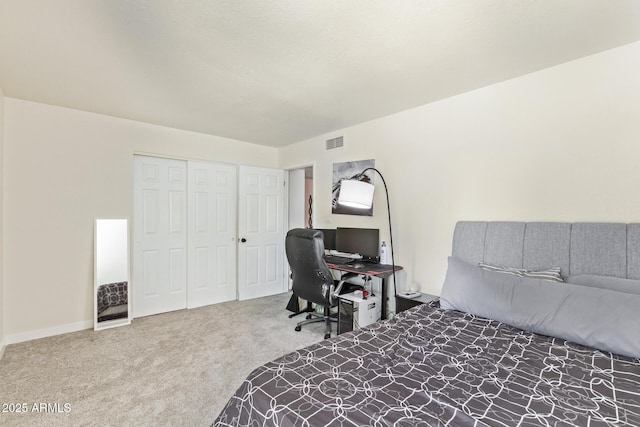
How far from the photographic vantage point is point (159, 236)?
386 centimetres

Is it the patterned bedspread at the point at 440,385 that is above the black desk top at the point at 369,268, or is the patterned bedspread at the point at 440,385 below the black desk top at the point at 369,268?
below

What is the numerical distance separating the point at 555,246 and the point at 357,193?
1758mm

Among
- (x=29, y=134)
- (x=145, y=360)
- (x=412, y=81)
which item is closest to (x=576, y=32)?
(x=412, y=81)

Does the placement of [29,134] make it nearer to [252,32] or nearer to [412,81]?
[252,32]

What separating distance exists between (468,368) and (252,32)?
220 cm

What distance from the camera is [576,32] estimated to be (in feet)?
5.89

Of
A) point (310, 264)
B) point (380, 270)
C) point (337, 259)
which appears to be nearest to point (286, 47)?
point (310, 264)

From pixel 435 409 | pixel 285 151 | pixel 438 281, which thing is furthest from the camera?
pixel 285 151

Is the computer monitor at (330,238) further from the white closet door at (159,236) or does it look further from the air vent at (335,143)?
the white closet door at (159,236)

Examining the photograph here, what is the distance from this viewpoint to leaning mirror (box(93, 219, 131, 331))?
337cm

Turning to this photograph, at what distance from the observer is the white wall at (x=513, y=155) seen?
1.96 meters

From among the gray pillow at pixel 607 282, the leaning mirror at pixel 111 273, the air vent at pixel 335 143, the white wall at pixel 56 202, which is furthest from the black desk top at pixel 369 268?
the white wall at pixel 56 202

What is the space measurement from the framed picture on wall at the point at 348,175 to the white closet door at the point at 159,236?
210 cm

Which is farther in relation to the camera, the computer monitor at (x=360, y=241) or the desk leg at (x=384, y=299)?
the computer monitor at (x=360, y=241)
